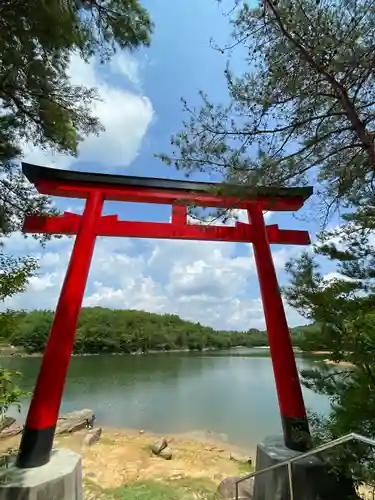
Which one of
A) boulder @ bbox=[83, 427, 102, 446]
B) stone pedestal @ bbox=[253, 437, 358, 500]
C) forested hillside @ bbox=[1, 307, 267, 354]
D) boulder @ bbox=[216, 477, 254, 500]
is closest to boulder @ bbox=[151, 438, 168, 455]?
boulder @ bbox=[83, 427, 102, 446]

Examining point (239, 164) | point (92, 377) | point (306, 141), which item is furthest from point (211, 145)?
point (92, 377)

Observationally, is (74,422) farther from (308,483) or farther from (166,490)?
(308,483)

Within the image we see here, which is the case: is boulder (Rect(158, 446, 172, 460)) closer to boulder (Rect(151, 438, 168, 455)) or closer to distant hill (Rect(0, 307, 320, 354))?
boulder (Rect(151, 438, 168, 455))

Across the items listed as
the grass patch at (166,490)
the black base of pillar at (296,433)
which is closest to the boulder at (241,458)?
the grass patch at (166,490)

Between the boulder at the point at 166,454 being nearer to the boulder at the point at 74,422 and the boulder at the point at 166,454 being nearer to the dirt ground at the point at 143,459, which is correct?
the dirt ground at the point at 143,459

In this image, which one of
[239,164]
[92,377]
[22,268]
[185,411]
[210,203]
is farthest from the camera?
[92,377]

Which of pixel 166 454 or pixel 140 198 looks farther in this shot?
pixel 166 454

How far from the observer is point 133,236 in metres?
3.54

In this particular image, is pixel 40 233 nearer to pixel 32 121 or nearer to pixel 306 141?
pixel 32 121

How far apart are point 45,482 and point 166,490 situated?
2061mm

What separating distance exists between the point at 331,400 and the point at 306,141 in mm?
1677

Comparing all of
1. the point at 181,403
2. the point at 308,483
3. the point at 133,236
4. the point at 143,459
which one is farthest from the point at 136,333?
the point at 308,483

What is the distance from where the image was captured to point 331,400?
220cm

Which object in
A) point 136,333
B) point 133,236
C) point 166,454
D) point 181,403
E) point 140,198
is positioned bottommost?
point 166,454
